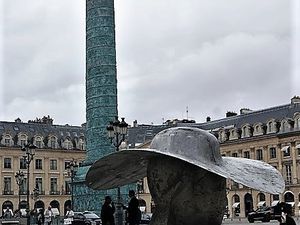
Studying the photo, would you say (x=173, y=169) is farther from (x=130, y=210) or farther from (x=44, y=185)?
(x=44, y=185)

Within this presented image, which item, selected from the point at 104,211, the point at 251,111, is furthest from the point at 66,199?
the point at 104,211

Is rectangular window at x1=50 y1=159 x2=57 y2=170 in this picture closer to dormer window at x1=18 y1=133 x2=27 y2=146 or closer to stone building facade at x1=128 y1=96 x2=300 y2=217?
dormer window at x1=18 y1=133 x2=27 y2=146

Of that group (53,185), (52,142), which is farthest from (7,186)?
(52,142)

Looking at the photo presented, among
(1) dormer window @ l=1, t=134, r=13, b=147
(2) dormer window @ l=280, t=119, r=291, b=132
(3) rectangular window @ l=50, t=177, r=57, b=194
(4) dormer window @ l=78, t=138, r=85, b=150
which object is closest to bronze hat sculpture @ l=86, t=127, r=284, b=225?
(2) dormer window @ l=280, t=119, r=291, b=132

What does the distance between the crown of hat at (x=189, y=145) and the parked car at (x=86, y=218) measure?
57.1 feet

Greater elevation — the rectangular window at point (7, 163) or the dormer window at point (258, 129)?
the dormer window at point (258, 129)

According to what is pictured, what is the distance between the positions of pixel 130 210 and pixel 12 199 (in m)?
51.3

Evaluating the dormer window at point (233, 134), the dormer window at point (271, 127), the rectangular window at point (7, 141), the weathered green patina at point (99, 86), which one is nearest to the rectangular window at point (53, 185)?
the rectangular window at point (7, 141)

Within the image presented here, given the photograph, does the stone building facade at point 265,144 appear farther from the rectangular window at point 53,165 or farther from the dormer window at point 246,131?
the rectangular window at point 53,165

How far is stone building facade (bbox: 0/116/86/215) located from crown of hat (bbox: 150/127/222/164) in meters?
55.1

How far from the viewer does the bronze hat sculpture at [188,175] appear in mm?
6234

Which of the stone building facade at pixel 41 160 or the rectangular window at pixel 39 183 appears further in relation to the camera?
the rectangular window at pixel 39 183

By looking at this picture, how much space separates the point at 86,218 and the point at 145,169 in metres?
18.4

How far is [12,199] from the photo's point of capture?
6116cm
